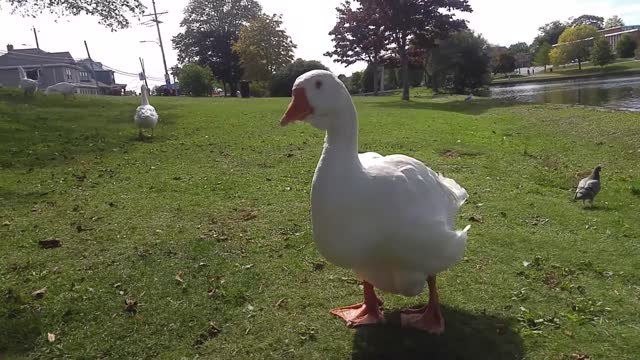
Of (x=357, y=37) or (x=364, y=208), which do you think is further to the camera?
(x=357, y=37)

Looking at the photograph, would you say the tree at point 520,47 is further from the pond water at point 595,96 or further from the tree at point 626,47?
the pond water at point 595,96

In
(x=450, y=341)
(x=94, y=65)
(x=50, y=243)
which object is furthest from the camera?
(x=94, y=65)

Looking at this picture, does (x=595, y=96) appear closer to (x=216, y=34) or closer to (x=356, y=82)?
(x=356, y=82)

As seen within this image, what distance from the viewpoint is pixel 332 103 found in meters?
3.73

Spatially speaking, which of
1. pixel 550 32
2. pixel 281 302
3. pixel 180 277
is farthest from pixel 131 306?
pixel 550 32

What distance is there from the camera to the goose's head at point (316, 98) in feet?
12.0

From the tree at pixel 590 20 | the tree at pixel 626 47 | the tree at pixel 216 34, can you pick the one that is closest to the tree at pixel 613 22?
the tree at pixel 590 20

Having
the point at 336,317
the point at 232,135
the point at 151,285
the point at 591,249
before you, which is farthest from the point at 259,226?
the point at 232,135

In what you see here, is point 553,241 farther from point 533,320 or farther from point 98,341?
point 98,341

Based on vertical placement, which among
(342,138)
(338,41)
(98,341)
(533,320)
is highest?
(338,41)

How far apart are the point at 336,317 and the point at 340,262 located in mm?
1040

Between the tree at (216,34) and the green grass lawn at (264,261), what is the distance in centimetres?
5422

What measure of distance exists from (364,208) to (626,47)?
9451 cm

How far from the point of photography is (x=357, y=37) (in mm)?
38531
